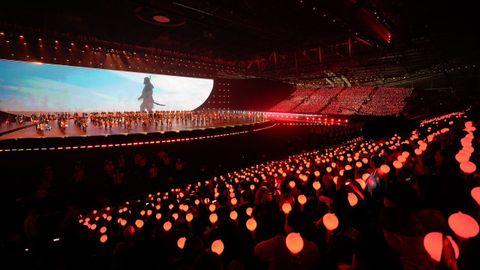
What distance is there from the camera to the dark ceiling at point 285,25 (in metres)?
10.8

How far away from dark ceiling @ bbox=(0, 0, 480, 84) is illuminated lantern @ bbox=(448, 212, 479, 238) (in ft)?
30.2

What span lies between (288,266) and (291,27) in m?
16.2

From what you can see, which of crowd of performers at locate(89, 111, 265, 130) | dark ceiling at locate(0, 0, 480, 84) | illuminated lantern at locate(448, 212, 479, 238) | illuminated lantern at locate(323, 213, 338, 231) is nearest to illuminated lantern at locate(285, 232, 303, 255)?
illuminated lantern at locate(323, 213, 338, 231)

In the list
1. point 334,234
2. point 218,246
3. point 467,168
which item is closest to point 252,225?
point 218,246

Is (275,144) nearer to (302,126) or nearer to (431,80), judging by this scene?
(302,126)

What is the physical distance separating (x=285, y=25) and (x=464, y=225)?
1583cm

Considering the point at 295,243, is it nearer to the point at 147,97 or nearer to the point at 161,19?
the point at 161,19

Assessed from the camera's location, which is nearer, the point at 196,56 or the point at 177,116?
the point at 177,116

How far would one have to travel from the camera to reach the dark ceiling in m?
10.8

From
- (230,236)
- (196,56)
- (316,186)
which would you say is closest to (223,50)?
(196,56)

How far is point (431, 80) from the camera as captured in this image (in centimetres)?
2628

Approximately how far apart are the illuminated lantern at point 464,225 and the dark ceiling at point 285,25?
9.21m

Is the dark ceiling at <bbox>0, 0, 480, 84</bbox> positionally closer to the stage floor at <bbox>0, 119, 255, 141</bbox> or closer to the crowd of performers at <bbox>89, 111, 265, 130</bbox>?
the crowd of performers at <bbox>89, 111, 265, 130</bbox>

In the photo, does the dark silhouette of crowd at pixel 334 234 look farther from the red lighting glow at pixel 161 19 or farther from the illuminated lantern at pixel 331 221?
the red lighting glow at pixel 161 19
